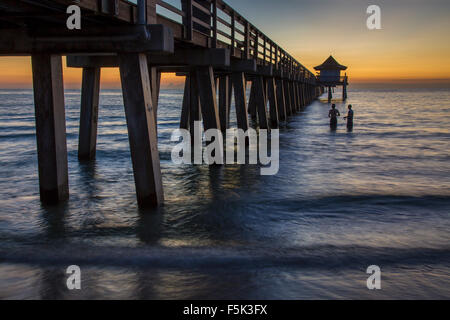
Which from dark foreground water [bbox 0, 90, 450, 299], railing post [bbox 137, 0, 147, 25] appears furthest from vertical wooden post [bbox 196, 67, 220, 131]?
railing post [bbox 137, 0, 147, 25]

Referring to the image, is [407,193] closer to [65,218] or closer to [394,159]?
[394,159]

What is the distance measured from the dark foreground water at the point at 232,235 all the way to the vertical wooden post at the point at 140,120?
24.5 inches

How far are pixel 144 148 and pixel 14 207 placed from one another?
3.08m

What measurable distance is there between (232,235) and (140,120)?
6.94 ft

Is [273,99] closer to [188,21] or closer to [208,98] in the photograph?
[208,98]

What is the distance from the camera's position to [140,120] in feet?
18.8

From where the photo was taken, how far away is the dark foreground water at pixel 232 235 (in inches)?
161

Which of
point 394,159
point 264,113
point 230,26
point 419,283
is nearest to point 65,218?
point 419,283

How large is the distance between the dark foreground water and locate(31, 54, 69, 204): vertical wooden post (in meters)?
0.76

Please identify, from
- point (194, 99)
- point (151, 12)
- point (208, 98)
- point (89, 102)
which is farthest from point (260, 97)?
point (151, 12)

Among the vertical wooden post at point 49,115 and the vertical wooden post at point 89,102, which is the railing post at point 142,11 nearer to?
Answer: the vertical wooden post at point 49,115

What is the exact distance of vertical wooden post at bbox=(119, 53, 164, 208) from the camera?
18.4 ft

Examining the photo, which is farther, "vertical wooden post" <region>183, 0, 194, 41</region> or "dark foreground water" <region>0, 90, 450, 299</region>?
"vertical wooden post" <region>183, 0, 194, 41</region>

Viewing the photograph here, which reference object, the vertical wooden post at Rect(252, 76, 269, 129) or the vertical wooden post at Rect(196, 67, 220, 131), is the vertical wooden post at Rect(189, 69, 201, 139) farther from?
the vertical wooden post at Rect(252, 76, 269, 129)
